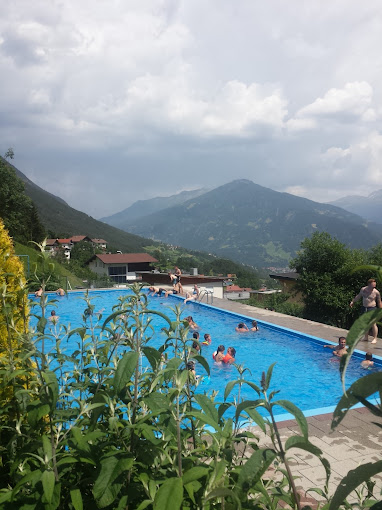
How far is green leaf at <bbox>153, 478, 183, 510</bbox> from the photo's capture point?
123 cm

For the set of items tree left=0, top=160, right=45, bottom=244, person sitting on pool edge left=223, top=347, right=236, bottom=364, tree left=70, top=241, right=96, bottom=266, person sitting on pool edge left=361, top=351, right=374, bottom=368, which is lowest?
person sitting on pool edge left=223, top=347, right=236, bottom=364

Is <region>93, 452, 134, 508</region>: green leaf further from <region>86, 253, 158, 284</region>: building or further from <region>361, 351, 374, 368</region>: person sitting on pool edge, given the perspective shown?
<region>86, 253, 158, 284</region>: building

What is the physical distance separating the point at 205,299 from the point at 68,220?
151053 mm

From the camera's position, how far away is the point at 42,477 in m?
1.49

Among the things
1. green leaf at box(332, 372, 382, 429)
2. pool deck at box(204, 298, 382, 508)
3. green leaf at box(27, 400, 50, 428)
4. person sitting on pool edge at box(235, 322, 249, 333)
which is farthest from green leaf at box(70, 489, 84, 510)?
person sitting on pool edge at box(235, 322, 249, 333)

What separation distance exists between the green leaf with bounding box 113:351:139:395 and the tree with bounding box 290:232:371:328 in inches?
597

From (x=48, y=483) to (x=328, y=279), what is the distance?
16.3m

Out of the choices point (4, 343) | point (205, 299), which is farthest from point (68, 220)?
point (4, 343)

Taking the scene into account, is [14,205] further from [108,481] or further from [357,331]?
[357,331]

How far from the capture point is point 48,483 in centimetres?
146

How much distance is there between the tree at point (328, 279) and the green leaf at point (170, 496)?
1525 cm

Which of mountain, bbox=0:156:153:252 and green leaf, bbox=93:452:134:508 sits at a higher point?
mountain, bbox=0:156:153:252

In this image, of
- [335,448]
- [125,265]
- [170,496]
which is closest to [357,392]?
[170,496]

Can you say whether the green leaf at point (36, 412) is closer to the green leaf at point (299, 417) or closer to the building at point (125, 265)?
the green leaf at point (299, 417)
